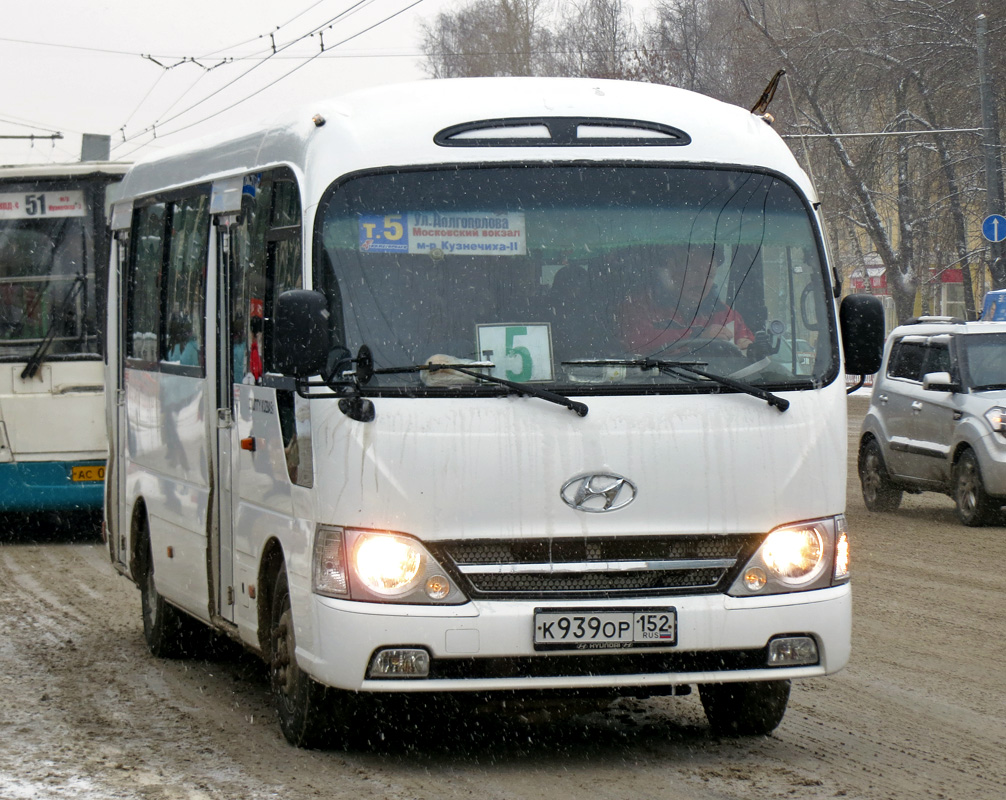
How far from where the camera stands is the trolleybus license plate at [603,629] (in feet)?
19.7

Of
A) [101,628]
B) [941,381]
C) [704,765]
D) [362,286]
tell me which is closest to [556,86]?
[362,286]

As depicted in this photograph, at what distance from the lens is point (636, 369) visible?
6227 mm

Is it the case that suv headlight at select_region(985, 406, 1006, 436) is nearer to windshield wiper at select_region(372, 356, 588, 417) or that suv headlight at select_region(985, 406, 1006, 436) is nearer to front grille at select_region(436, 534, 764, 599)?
front grille at select_region(436, 534, 764, 599)

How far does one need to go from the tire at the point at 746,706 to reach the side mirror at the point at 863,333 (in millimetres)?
1205

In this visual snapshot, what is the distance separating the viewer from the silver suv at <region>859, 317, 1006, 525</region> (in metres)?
15.3

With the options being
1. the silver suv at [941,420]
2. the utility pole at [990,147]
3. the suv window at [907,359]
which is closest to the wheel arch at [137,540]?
the silver suv at [941,420]

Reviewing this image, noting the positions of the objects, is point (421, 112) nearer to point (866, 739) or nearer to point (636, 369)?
point (636, 369)

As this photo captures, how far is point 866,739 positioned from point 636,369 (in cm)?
171

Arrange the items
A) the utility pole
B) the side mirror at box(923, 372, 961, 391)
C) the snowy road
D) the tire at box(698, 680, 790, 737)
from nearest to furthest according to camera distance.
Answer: the snowy road < the tire at box(698, 680, 790, 737) < the side mirror at box(923, 372, 961, 391) < the utility pole

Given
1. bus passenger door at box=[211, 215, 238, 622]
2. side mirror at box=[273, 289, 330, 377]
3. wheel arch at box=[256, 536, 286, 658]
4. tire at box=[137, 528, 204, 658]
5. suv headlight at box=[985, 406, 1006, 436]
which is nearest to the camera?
side mirror at box=[273, 289, 330, 377]

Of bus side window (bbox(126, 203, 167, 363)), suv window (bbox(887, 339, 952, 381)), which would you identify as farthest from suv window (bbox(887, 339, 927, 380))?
bus side window (bbox(126, 203, 167, 363))

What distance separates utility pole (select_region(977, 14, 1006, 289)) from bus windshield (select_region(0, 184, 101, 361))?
19552 millimetres

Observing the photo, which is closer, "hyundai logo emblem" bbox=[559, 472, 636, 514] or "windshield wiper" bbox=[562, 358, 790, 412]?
"hyundai logo emblem" bbox=[559, 472, 636, 514]

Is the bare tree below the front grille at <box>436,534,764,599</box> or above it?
above
